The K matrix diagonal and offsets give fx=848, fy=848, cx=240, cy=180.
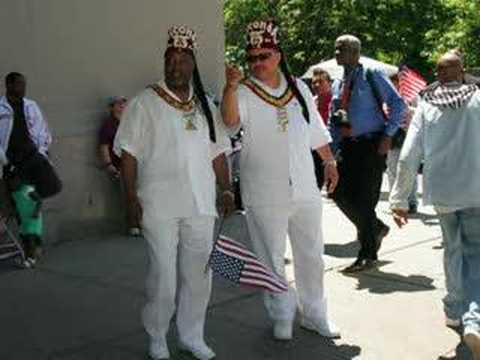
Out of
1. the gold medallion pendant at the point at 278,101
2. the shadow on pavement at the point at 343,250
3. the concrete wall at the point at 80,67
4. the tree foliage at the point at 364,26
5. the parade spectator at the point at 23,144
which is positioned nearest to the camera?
the gold medallion pendant at the point at 278,101

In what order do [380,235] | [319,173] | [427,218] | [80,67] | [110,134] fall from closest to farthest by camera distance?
[319,173], [380,235], [80,67], [110,134], [427,218]

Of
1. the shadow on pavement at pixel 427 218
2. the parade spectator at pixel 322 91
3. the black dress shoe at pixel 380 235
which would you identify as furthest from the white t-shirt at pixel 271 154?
the shadow on pavement at pixel 427 218

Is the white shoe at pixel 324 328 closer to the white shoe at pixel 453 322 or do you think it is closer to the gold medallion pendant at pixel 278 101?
the white shoe at pixel 453 322

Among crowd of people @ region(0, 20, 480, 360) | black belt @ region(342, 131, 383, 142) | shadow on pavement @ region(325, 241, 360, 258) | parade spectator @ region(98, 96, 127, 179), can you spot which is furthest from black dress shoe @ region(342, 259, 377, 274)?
parade spectator @ region(98, 96, 127, 179)

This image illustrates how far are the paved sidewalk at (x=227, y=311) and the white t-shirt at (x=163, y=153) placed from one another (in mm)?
965

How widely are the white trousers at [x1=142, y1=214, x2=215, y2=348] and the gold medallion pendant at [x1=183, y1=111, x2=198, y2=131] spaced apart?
52 centimetres

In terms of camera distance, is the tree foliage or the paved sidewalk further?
the tree foliage

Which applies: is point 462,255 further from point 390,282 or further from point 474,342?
point 390,282

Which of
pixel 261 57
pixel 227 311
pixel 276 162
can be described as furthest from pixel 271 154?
pixel 227 311

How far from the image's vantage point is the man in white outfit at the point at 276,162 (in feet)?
17.1

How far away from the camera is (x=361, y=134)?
724 centimetres

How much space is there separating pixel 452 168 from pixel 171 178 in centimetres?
169

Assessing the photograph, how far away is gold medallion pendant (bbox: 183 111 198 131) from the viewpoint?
191 inches

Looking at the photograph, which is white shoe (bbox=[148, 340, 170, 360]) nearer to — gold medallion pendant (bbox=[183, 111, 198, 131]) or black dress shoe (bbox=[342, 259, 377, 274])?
gold medallion pendant (bbox=[183, 111, 198, 131])
